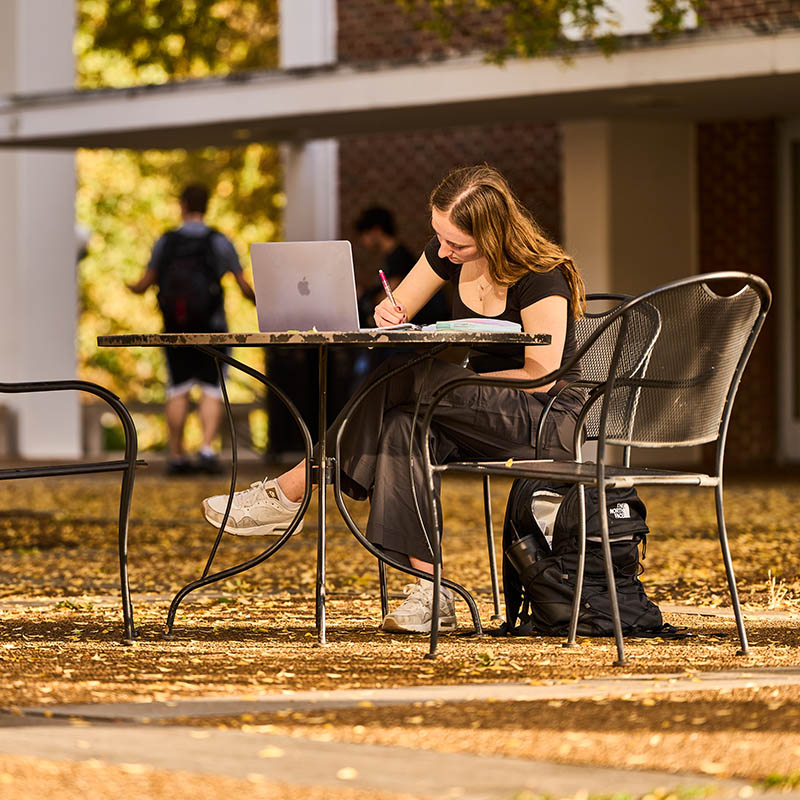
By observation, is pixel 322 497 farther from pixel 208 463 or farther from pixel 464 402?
pixel 208 463

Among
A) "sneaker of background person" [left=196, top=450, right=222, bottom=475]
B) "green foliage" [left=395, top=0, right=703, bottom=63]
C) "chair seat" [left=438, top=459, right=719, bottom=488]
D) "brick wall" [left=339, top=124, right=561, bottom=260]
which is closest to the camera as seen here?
"chair seat" [left=438, top=459, right=719, bottom=488]

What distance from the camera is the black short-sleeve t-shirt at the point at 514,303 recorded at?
5078mm

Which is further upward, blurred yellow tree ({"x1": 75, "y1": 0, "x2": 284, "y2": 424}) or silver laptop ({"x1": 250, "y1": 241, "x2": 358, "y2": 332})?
blurred yellow tree ({"x1": 75, "y1": 0, "x2": 284, "y2": 424})

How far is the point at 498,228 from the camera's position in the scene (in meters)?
5.09

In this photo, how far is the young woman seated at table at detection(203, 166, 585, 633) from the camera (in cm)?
497

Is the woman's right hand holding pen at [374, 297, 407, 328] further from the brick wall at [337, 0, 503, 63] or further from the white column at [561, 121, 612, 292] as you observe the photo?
the brick wall at [337, 0, 503, 63]

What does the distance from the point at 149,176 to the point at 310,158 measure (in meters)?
14.6

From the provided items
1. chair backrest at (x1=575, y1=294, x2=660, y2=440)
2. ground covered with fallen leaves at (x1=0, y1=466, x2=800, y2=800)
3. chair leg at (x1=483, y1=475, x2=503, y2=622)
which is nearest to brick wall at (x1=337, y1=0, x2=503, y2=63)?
ground covered with fallen leaves at (x1=0, y1=466, x2=800, y2=800)

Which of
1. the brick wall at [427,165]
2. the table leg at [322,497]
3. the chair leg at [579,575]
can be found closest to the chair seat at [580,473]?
the chair leg at [579,575]

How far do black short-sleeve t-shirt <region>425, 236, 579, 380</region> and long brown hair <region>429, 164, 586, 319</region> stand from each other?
1.0 inches

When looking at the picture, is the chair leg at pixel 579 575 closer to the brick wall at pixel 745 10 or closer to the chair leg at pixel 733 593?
the chair leg at pixel 733 593

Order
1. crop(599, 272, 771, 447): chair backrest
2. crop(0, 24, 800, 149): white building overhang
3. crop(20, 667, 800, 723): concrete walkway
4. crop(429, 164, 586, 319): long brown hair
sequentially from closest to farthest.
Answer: crop(20, 667, 800, 723): concrete walkway → crop(599, 272, 771, 447): chair backrest → crop(429, 164, 586, 319): long brown hair → crop(0, 24, 800, 149): white building overhang

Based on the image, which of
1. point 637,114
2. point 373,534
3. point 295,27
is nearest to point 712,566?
point 373,534

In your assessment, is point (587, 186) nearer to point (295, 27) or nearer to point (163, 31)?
point (295, 27)
